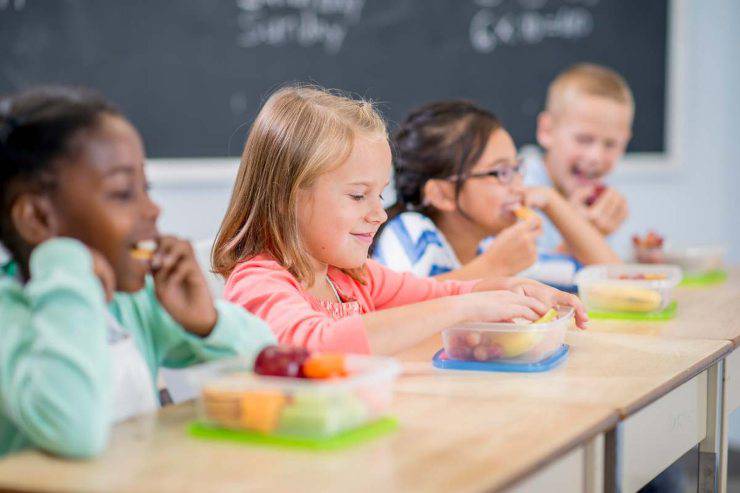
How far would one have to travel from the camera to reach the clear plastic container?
7.94 ft

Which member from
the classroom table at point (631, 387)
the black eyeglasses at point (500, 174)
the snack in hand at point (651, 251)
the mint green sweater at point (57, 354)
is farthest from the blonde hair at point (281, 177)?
the snack in hand at point (651, 251)

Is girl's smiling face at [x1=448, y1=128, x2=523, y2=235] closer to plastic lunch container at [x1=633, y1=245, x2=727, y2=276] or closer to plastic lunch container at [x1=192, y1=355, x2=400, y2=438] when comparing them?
Result: plastic lunch container at [x1=633, y1=245, x2=727, y2=276]

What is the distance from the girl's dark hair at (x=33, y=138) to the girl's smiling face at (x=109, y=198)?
0.01 m

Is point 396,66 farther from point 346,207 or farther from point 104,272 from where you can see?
point 104,272

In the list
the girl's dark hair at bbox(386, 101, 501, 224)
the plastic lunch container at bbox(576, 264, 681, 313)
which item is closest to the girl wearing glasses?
the girl's dark hair at bbox(386, 101, 501, 224)

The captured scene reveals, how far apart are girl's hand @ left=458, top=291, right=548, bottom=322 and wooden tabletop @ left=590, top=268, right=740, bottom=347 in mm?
344

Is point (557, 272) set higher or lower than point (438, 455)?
lower

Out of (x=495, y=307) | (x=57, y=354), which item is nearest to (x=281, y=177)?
(x=495, y=307)

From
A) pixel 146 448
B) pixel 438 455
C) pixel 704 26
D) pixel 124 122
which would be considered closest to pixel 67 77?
pixel 124 122

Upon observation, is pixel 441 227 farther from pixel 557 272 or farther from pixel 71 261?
pixel 71 261

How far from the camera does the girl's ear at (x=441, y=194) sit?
2.07 meters

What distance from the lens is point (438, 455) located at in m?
0.91

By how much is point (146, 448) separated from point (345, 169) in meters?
0.62

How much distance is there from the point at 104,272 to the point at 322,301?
55 centimetres
